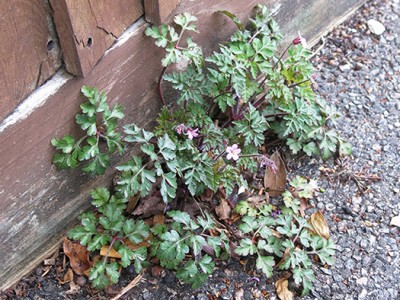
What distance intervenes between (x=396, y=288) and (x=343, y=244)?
11.5 inches

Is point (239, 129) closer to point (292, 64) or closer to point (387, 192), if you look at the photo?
point (292, 64)

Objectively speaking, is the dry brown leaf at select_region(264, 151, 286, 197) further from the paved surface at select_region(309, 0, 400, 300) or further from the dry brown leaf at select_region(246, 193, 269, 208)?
the paved surface at select_region(309, 0, 400, 300)

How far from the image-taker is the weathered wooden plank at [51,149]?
7.45ft

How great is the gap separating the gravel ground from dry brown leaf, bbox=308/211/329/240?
0.18 feet

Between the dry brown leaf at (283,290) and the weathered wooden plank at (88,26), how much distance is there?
118cm

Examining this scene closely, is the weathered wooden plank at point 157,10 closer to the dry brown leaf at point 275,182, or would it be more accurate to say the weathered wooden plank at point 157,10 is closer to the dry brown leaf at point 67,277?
the dry brown leaf at point 275,182

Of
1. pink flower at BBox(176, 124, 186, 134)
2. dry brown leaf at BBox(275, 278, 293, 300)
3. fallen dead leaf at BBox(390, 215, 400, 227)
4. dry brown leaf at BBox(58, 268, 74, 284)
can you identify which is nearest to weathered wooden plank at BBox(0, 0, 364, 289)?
dry brown leaf at BBox(58, 268, 74, 284)

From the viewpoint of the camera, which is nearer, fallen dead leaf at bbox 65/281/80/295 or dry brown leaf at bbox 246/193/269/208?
fallen dead leaf at bbox 65/281/80/295

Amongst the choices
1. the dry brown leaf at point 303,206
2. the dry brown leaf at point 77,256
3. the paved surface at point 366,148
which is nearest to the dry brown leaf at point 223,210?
the dry brown leaf at point 303,206

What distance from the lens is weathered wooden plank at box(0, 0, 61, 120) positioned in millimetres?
1994

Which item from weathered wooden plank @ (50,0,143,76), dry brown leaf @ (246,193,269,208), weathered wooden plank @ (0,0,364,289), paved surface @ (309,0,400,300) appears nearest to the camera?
weathered wooden plank @ (50,0,143,76)

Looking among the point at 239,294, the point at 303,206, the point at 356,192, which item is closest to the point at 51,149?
the point at 239,294

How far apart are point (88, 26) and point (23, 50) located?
26 centimetres

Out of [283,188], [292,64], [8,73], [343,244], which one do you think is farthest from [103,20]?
[343,244]
